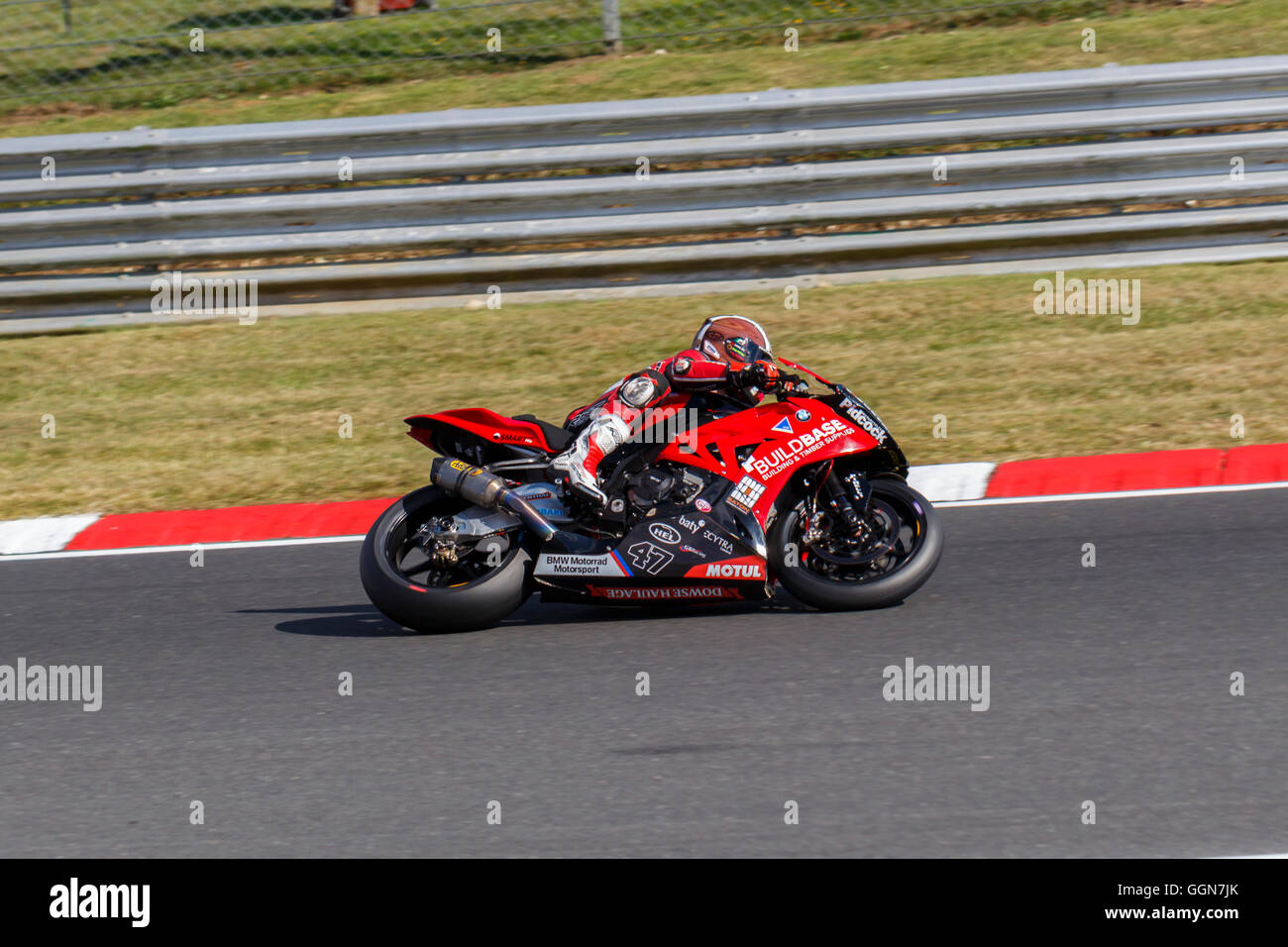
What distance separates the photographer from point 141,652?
695 centimetres

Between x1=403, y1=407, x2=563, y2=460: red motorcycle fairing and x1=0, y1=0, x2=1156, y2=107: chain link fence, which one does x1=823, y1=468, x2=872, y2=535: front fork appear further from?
x1=0, y1=0, x2=1156, y2=107: chain link fence

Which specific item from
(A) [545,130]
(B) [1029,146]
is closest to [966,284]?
(B) [1029,146]

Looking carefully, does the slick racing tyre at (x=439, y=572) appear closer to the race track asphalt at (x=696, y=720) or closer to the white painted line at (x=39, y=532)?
the race track asphalt at (x=696, y=720)

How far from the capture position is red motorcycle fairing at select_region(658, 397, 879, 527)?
21.9ft

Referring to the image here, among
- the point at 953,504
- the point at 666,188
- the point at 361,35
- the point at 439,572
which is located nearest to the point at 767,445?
the point at 439,572

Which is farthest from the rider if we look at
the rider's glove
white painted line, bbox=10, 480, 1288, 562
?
white painted line, bbox=10, 480, 1288, 562

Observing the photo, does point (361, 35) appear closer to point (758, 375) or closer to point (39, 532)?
point (39, 532)

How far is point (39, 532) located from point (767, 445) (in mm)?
4480

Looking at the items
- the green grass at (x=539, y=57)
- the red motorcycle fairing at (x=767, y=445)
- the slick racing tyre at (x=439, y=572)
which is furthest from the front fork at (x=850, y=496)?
the green grass at (x=539, y=57)

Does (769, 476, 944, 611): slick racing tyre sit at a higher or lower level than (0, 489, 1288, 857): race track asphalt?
higher

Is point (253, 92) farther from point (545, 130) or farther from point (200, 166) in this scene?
point (545, 130)

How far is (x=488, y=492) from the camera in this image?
665 cm

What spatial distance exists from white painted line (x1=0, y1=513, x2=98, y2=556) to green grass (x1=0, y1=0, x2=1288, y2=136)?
18.7 ft

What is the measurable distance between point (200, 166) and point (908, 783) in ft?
28.5
